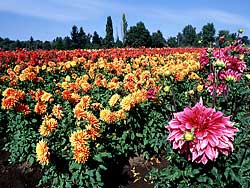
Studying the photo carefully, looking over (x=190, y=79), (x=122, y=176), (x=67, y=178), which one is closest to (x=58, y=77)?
(x=190, y=79)

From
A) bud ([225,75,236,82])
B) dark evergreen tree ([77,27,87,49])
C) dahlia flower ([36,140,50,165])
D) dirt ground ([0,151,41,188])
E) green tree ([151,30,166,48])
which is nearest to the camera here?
bud ([225,75,236,82])

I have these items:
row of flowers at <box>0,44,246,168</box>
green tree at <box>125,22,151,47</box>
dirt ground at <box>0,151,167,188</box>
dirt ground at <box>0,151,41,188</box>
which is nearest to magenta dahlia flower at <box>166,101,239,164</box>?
row of flowers at <box>0,44,246,168</box>

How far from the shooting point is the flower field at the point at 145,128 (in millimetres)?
2176

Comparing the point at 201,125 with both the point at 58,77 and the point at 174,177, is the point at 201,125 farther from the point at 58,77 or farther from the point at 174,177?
the point at 58,77

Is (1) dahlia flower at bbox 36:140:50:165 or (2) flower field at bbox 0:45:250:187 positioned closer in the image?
(2) flower field at bbox 0:45:250:187

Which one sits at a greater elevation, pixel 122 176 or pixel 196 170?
pixel 196 170

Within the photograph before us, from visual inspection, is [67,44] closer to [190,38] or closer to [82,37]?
[82,37]

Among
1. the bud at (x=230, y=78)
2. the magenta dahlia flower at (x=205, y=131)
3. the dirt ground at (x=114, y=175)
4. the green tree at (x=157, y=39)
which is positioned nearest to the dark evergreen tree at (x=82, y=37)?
the green tree at (x=157, y=39)

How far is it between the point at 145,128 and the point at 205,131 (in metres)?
2.74

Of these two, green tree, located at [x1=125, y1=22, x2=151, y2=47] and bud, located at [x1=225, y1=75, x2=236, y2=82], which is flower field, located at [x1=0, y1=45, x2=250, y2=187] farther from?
green tree, located at [x1=125, y1=22, x2=151, y2=47]

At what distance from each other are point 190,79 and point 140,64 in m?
2.95

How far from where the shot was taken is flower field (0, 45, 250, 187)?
2.18 meters

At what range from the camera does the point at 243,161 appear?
269cm

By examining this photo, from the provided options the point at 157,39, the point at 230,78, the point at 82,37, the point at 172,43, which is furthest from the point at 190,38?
the point at 230,78
